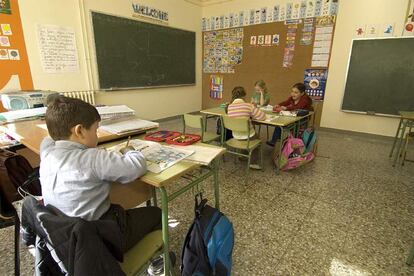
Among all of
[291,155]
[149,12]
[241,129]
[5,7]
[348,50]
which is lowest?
[291,155]

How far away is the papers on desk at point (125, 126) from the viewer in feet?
4.77

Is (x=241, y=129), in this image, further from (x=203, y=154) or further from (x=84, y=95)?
(x=84, y=95)

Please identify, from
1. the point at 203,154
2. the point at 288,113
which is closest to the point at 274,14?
the point at 288,113

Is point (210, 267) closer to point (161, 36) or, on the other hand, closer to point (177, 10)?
point (161, 36)

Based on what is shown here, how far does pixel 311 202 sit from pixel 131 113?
1829 mm

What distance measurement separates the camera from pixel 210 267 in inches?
44.9

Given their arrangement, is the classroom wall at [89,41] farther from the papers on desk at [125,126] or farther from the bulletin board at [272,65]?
the papers on desk at [125,126]

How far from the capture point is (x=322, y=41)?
4.34 metres

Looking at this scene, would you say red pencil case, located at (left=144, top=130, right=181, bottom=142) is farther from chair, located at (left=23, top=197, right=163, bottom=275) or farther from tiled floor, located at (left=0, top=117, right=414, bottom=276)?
tiled floor, located at (left=0, top=117, right=414, bottom=276)

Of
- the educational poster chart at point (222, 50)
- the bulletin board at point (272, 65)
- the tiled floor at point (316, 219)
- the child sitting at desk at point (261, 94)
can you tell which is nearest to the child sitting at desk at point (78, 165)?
the tiled floor at point (316, 219)

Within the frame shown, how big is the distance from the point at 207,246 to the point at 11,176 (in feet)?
3.47

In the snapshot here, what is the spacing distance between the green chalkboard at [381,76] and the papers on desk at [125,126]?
13.5 feet

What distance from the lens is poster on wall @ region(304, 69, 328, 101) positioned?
448cm

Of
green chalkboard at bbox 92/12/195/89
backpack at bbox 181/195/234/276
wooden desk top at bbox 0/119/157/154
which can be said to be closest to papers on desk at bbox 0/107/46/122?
wooden desk top at bbox 0/119/157/154
